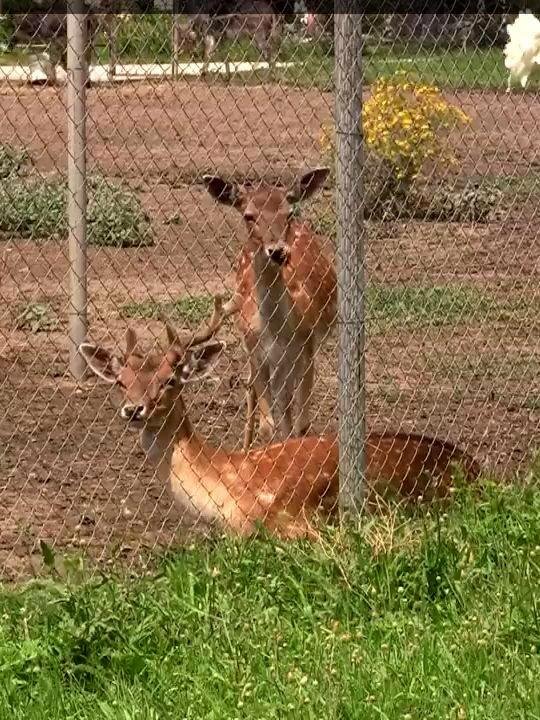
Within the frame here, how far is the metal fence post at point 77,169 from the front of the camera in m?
7.95

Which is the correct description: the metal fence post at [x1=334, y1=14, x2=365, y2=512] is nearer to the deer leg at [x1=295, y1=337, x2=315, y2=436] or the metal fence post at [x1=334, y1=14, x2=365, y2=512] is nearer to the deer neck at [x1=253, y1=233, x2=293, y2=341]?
the deer leg at [x1=295, y1=337, x2=315, y2=436]

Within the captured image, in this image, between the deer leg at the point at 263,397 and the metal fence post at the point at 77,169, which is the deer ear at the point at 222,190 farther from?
the deer leg at the point at 263,397

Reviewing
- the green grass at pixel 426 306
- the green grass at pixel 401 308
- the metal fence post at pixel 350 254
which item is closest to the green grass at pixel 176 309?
the green grass at pixel 401 308

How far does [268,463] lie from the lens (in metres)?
6.86

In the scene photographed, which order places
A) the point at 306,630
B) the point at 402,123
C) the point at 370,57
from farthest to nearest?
the point at 402,123, the point at 370,57, the point at 306,630

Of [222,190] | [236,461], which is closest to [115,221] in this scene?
[222,190]

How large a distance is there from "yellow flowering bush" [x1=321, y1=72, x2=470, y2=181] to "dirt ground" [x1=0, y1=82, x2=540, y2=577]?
72 centimetres

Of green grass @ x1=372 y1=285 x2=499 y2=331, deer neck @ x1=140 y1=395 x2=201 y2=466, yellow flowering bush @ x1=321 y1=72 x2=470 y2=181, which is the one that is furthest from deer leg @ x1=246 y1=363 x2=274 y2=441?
yellow flowering bush @ x1=321 y1=72 x2=470 y2=181

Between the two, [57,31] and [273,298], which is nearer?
[273,298]

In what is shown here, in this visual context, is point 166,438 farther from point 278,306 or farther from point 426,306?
point 426,306

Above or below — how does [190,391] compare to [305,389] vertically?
below

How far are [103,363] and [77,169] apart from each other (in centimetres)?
153

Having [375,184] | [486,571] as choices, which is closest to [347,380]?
[486,571]

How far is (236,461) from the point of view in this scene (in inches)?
274
